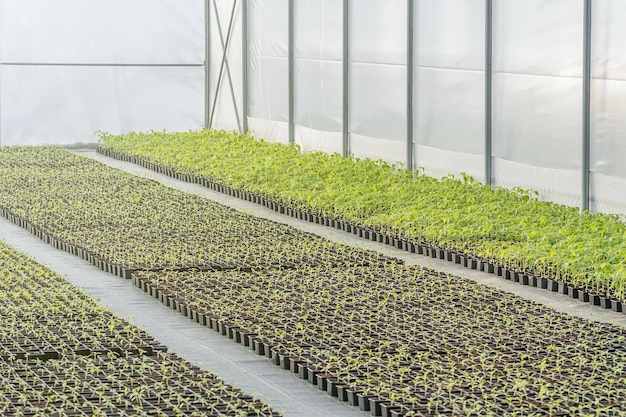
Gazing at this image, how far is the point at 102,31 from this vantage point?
22047mm

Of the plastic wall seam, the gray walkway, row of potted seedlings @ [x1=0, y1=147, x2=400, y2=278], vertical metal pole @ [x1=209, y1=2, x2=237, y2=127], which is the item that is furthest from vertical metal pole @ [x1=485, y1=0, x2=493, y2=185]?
vertical metal pole @ [x1=209, y1=2, x2=237, y2=127]

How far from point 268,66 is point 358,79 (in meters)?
3.47

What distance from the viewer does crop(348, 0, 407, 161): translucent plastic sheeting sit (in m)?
16.5

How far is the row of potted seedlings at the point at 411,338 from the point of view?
6.68 meters

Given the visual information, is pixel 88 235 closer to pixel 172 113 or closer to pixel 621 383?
pixel 621 383

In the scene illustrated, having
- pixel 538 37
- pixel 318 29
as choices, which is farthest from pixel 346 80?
pixel 538 37

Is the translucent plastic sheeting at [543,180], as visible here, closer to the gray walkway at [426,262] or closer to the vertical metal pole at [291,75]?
the gray walkway at [426,262]

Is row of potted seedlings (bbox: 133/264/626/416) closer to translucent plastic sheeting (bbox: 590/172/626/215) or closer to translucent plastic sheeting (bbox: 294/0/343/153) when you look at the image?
translucent plastic sheeting (bbox: 590/172/626/215)

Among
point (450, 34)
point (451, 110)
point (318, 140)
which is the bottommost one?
point (318, 140)

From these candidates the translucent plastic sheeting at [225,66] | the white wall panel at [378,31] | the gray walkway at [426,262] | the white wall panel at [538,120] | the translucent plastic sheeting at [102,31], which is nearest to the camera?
the gray walkway at [426,262]

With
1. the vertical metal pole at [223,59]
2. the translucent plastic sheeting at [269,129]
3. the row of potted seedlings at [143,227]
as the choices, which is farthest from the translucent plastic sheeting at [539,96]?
the vertical metal pole at [223,59]

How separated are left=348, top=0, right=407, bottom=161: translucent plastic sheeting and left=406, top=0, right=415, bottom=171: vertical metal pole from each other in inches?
6.4

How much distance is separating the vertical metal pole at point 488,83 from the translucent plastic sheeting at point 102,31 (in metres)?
9.48

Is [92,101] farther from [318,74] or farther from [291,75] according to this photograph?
[318,74]
